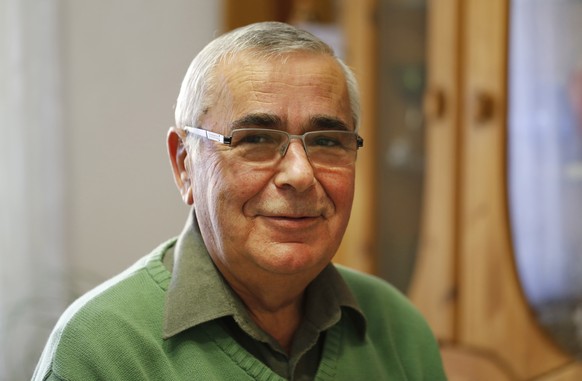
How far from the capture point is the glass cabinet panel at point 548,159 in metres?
1.98

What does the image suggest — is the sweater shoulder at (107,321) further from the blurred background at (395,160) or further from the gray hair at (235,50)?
the blurred background at (395,160)

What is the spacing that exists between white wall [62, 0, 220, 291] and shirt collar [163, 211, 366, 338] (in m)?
1.34

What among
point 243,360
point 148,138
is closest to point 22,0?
point 148,138

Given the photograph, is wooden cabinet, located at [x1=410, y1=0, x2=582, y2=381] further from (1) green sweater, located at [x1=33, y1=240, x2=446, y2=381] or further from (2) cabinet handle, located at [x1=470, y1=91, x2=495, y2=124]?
(1) green sweater, located at [x1=33, y1=240, x2=446, y2=381]

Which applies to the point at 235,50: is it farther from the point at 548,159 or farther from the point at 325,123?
the point at 548,159

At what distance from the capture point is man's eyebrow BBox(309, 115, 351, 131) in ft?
3.75

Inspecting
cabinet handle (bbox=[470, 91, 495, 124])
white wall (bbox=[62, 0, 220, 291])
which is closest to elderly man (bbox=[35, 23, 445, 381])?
cabinet handle (bbox=[470, 91, 495, 124])

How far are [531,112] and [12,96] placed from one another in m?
1.47

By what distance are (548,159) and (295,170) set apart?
114 centimetres

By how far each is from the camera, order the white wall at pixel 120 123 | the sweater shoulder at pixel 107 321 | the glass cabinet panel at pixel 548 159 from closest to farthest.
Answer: the sweater shoulder at pixel 107 321 → the glass cabinet panel at pixel 548 159 → the white wall at pixel 120 123

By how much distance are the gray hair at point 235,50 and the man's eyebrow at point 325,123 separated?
11 centimetres

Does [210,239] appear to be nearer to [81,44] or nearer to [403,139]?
[403,139]

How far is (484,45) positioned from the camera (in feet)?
6.73

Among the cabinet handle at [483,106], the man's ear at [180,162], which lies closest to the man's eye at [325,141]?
the man's ear at [180,162]
